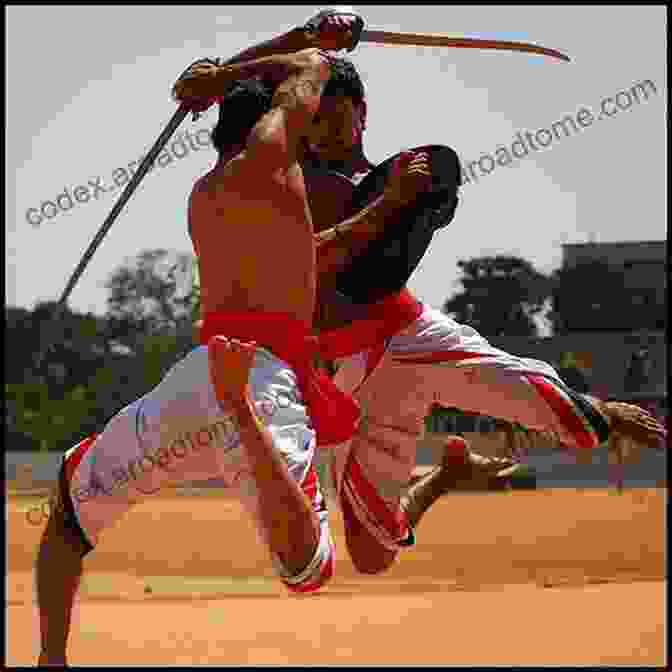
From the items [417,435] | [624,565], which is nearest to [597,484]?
[624,565]

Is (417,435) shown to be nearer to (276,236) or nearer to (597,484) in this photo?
(276,236)

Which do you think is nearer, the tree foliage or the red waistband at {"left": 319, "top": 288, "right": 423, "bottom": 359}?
the red waistband at {"left": 319, "top": 288, "right": 423, "bottom": 359}

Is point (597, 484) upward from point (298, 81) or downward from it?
downward

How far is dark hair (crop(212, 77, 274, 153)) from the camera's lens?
5477mm

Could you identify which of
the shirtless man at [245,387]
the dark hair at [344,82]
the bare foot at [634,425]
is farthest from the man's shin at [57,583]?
the bare foot at [634,425]

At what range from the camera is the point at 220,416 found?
5.12 meters

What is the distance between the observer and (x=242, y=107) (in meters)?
5.50

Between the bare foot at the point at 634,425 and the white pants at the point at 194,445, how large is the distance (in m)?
1.27

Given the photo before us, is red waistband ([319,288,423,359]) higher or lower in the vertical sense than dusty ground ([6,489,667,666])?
higher

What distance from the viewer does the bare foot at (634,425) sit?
607 cm

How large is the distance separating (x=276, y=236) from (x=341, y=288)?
3.01 ft

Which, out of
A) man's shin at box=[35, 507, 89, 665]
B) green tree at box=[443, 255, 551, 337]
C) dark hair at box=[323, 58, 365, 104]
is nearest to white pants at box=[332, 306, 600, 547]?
dark hair at box=[323, 58, 365, 104]

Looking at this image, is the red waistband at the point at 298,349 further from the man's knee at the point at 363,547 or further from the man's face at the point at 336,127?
the man's knee at the point at 363,547

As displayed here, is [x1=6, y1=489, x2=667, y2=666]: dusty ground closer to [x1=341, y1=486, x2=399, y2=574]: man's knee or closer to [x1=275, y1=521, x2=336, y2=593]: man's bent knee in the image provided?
[x1=341, y1=486, x2=399, y2=574]: man's knee
